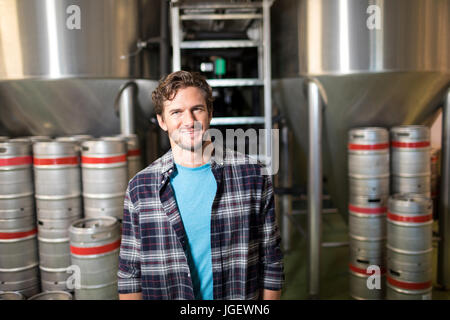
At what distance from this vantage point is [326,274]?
10.00ft

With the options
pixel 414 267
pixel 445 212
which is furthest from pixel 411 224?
pixel 445 212

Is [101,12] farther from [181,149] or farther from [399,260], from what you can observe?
[399,260]

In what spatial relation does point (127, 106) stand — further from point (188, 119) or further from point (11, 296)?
point (188, 119)

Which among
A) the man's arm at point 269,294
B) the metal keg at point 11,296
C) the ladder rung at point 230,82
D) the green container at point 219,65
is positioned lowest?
the metal keg at point 11,296

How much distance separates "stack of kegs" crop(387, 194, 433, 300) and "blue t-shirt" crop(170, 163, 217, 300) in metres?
1.56

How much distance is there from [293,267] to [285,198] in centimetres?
66

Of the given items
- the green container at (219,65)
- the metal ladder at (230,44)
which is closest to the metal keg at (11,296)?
the metal ladder at (230,44)

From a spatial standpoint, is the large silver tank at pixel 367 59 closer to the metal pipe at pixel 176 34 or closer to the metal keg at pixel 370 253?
the metal keg at pixel 370 253

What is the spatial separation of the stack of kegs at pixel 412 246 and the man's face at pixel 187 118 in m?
1.63

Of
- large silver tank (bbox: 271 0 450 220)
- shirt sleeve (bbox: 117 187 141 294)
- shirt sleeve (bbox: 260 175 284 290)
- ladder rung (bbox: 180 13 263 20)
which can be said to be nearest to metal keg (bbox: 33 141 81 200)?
ladder rung (bbox: 180 13 263 20)

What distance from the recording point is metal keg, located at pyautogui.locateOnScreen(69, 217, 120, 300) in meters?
1.99

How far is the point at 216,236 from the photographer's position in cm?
107

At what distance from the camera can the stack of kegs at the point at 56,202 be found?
220 cm
